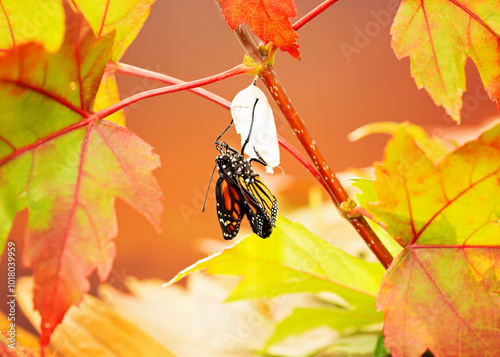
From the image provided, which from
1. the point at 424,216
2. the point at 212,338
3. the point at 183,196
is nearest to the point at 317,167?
the point at 424,216

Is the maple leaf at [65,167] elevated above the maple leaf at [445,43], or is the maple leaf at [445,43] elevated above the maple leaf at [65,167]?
the maple leaf at [65,167]

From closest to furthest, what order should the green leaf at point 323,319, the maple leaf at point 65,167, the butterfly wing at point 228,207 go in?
the maple leaf at point 65,167 < the butterfly wing at point 228,207 < the green leaf at point 323,319

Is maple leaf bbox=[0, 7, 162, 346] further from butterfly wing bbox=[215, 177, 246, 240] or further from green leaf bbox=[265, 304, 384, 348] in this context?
green leaf bbox=[265, 304, 384, 348]

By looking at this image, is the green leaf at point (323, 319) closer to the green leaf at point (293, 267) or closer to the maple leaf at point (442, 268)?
the green leaf at point (293, 267)

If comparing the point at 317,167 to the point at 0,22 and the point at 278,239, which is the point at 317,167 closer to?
the point at 278,239

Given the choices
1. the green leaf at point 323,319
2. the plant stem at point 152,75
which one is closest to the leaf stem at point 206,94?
the plant stem at point 152,75

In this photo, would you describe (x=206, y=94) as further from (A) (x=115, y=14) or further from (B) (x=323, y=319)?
(B) (x=323, y=319)
